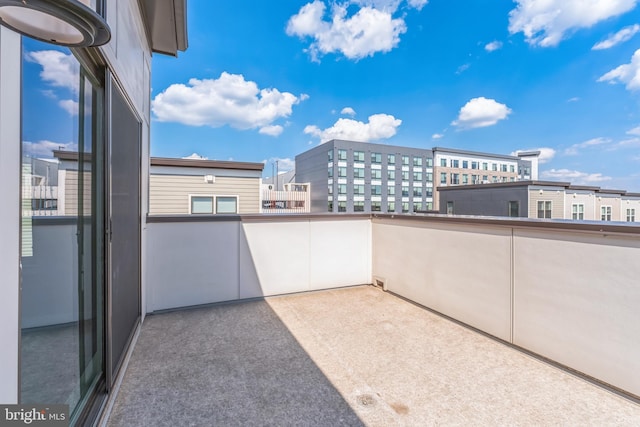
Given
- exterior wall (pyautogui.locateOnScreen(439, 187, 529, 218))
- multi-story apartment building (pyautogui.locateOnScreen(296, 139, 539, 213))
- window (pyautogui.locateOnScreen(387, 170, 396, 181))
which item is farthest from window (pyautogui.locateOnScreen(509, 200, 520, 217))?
window (pyautogui.locateOnScreen(387, 170, 396, 181))

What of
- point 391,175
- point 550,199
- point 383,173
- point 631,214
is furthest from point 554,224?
point 391,175

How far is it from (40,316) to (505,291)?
11.9 ft

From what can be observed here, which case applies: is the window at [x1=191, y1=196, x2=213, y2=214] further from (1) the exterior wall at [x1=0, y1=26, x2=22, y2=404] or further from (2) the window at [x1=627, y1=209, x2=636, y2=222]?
(2) the window at [x1=627, y1=209, x2=636, y2=222]

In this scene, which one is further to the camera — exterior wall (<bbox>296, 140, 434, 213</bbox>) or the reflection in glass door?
exterior wall (<bbox>296, 140, 434, 213</bbox>)

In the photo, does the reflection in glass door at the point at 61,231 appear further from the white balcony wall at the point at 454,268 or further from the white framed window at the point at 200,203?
the white framed window at the point at 200,203

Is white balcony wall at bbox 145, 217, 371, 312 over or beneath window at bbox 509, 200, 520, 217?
beneath

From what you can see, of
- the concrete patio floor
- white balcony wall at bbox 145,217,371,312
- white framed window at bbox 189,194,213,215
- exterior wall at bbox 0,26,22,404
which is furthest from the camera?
white framed window at bbox 189,194,213,215

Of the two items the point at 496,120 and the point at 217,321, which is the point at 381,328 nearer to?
the point at 217,321

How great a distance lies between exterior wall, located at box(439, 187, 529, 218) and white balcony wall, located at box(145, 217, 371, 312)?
567 inches

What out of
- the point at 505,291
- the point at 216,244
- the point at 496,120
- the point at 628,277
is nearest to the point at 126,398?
the point at 216,244

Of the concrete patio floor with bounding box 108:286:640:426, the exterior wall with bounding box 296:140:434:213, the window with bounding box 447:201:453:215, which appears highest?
the exterior wall with bounding box 296:140:434:213

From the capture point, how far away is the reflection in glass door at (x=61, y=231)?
43.5 inches

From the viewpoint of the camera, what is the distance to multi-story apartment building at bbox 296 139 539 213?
110 ft

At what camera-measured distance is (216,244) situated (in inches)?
158
